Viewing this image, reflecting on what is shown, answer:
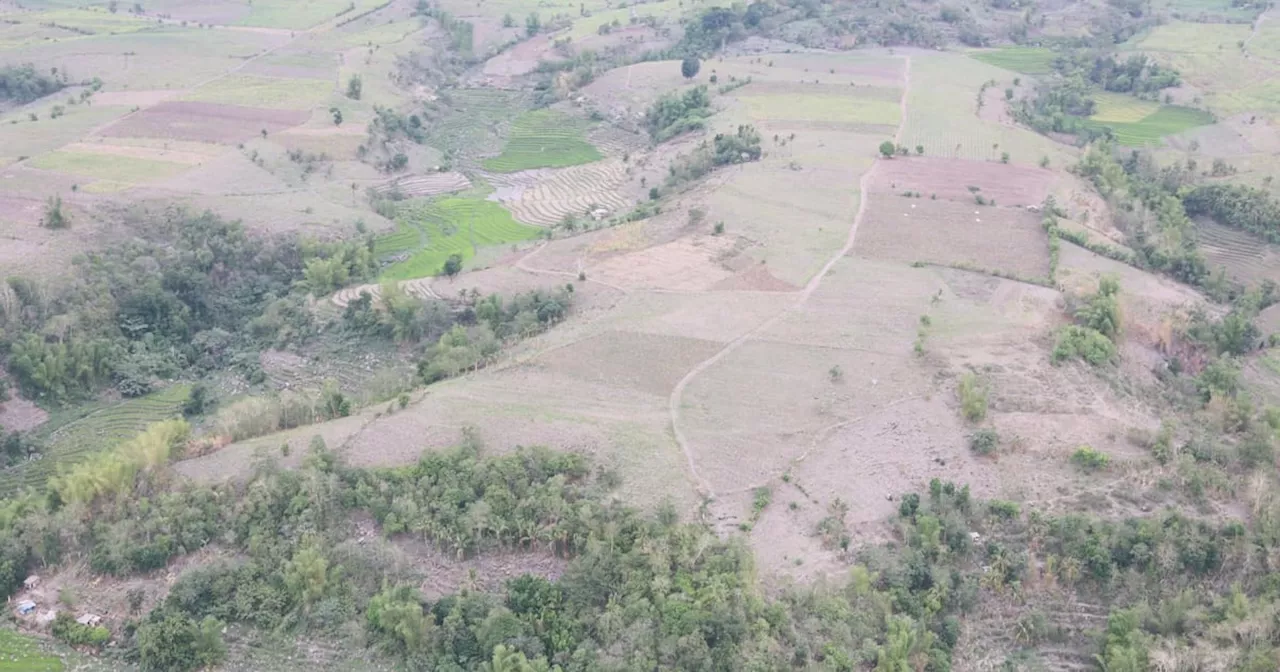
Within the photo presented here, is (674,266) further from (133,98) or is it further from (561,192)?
(133,98)

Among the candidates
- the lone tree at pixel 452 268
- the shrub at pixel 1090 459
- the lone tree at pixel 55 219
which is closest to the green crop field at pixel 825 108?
the lone tree at pixel 452 268

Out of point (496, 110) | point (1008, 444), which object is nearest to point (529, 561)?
point (1008, 444)

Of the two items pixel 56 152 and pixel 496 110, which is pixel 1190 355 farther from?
pixel 56 152

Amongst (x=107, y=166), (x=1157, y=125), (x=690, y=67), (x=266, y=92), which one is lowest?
(x=1157, y=125)

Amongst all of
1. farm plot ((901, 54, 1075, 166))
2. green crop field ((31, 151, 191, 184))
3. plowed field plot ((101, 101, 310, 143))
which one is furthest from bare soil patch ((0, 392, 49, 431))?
farm plot ((901, 54, 1075, 166))

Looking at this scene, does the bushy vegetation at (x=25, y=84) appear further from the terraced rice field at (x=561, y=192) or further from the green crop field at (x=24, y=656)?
the green crop field at (x=24, y=656)

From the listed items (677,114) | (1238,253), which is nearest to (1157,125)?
(1238,253)

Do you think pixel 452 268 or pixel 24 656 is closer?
pixel 24 656
